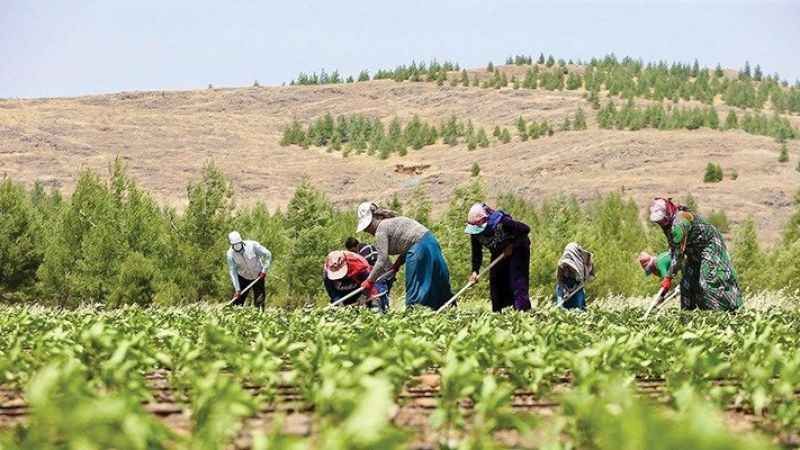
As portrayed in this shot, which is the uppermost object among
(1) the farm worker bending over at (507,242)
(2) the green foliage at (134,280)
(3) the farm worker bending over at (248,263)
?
(1) the farm worker bending over at (507,242)

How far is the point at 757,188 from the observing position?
73875 mm

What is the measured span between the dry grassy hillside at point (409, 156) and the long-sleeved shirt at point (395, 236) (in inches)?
2279

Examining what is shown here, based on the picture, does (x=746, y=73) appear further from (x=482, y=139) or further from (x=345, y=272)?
(x=345, y=272)

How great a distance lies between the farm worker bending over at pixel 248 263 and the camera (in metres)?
15.4

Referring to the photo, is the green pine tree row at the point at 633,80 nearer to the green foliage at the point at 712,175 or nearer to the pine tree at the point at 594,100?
the pine tree at the point at 594,100

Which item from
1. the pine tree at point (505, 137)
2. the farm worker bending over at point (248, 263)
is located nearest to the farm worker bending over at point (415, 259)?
the farm worker bending over at point (248, 263)

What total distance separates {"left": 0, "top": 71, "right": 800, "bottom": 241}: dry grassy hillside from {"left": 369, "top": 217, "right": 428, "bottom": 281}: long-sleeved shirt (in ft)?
190

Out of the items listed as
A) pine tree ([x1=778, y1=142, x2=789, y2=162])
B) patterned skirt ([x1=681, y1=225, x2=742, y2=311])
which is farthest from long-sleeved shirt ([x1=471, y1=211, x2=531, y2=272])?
pine tree ([x1=778, y1=142, x2=789, y2=162])

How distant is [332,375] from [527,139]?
313ft

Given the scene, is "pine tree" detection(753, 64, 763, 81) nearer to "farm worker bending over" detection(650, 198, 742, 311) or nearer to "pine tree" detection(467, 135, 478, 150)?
"pine tree" detection(467, 135, 478, 150)

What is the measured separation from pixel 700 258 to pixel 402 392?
6716mm

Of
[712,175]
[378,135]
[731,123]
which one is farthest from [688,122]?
[378,135]

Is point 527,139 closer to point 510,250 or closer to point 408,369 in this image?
point 510,250

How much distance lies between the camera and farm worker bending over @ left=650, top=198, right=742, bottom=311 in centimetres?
1057
